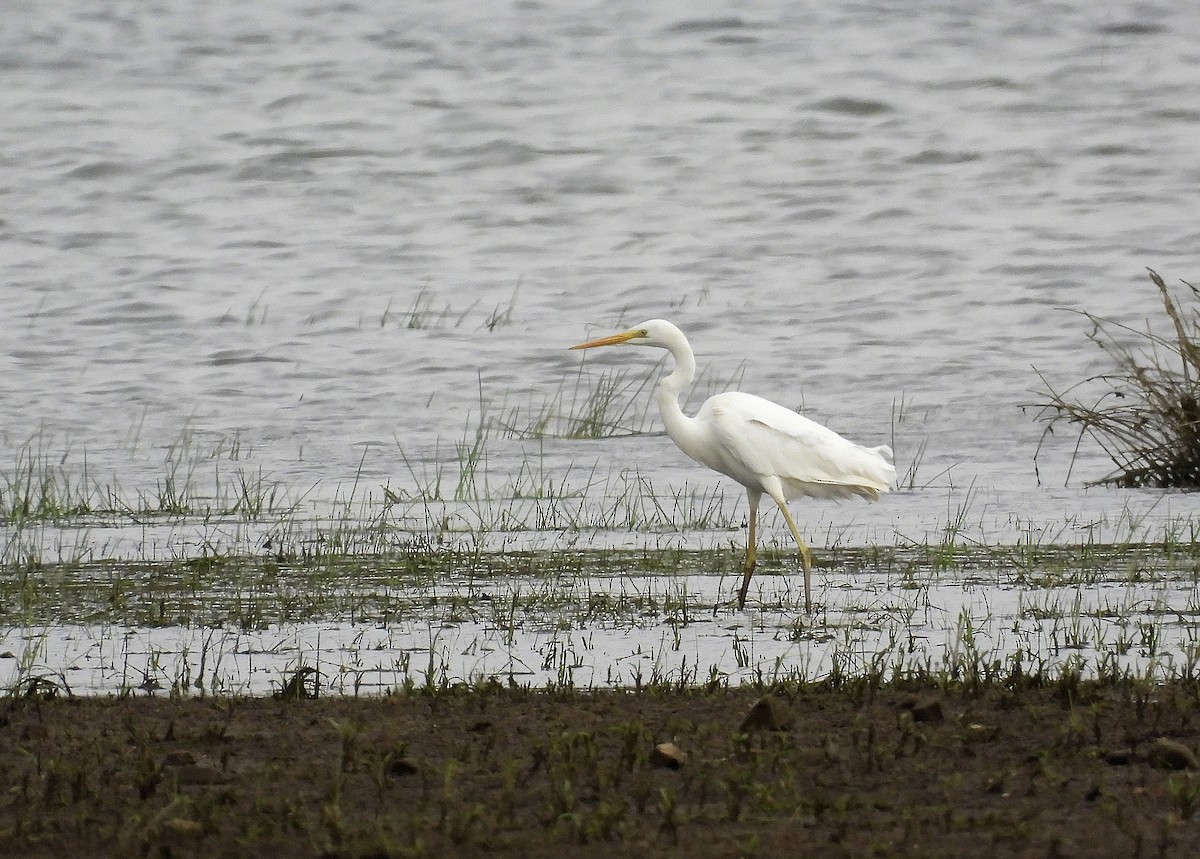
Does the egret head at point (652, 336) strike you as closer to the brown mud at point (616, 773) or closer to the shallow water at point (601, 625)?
the shallow water at point (601, 625)

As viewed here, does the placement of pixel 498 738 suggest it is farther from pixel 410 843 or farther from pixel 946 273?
pixel 946 273

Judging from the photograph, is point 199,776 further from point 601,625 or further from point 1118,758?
point 601,625

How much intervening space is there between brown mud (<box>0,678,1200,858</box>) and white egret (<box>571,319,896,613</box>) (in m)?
4.06

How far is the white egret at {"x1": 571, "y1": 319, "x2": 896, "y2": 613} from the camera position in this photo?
983 cm

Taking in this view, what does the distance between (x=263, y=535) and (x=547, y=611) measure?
3.07 metres

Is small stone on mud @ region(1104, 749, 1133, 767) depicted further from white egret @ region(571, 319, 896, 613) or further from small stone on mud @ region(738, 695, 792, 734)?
white egret @ region(571, 319, 896, 613)

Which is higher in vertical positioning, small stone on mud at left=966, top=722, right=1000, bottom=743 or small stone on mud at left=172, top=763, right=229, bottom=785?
small stone on mud at left=172, top=763, right=229, bottom=785

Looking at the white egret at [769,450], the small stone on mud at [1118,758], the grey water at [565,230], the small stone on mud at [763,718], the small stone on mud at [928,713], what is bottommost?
the grey water at [565,230]

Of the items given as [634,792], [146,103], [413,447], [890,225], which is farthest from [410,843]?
[146,103]

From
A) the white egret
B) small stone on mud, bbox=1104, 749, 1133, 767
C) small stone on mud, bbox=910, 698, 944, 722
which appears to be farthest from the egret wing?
small stone on mud, bbox=1104, 749, 1133, 767

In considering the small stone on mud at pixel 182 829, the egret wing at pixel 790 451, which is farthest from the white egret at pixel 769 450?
the small stone on mud at pixel 182 829

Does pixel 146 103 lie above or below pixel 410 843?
below

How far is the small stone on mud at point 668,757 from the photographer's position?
191 inches

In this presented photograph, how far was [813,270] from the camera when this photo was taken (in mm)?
27781
